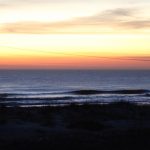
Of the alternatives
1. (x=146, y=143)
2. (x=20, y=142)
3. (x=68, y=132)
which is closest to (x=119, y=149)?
(x=146, y=143)

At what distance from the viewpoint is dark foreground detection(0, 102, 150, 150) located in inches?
613

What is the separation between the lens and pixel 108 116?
27.5 metres

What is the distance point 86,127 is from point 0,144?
6535mm

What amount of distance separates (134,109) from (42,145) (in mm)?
16301

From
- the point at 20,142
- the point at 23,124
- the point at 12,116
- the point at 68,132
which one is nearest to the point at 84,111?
the point at 12,116

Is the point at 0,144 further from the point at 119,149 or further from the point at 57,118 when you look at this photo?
the point at 57,118

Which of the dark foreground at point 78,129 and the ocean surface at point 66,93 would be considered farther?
the ocean surface at point 66,93

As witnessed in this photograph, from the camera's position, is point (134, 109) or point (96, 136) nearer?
point (96, 136)

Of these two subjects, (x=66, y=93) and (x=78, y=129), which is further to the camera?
(x=66, y=93)

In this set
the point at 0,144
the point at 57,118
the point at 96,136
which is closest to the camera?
the point at 0,144

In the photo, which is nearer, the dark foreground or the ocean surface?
the dark foreground

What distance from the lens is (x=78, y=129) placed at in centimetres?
2119

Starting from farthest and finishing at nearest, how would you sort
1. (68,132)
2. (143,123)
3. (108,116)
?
(108,116), (143,123), (68,132)

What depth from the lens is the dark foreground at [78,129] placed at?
613 inches
